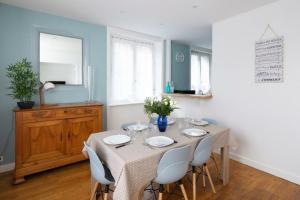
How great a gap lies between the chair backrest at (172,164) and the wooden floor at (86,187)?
25.5 inches

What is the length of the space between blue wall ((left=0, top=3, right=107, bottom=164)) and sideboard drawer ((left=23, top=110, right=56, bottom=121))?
1.77 ft

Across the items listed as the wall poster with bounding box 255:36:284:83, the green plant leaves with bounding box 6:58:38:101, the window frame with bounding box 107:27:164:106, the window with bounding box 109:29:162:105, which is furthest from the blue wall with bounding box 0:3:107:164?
the wall poster with bounding box 255:36:284:83

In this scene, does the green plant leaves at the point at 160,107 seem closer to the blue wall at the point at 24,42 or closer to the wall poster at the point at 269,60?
the wall poster at the point at 269,60

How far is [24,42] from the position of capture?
9.01ft

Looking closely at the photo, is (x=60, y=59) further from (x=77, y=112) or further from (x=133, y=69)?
(x=133, y=69)

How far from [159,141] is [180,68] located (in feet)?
11.9

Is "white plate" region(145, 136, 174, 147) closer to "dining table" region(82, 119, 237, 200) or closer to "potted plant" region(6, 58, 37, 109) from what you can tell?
"dining table" region(82, 119, 237, 200)

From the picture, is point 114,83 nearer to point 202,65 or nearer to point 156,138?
point 156,138

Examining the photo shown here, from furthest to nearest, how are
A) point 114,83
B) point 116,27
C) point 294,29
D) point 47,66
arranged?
point 114,83 → point 116,27 → point 47,66 → point 294,29

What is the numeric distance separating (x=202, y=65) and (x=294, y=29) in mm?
3555

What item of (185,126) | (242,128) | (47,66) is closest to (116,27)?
(47,66)

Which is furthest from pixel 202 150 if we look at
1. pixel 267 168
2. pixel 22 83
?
pixel 22 83

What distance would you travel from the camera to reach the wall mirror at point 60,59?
2.91 m

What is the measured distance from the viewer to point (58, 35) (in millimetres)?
3023
